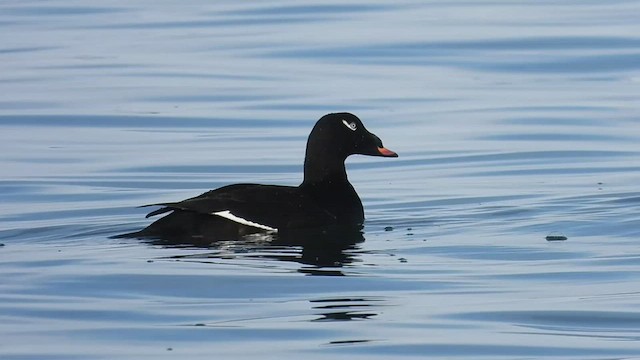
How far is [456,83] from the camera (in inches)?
798

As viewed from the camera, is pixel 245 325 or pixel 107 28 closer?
pixel 245 325

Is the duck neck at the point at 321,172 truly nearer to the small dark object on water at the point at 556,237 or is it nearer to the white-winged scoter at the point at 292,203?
the white-winged scoter at the point at 292,203

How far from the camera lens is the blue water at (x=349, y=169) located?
8547mm

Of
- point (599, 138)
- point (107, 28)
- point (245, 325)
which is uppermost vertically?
point (107, 28)

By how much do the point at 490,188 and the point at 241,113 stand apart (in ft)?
16.7

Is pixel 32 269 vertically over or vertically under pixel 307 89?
under

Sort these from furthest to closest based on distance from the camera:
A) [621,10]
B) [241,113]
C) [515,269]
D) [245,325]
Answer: [621,10] → [241,113] → [515,269] → [245,325]

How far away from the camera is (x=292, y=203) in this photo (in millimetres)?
11727

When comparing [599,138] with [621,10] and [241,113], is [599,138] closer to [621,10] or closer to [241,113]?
[241,113]

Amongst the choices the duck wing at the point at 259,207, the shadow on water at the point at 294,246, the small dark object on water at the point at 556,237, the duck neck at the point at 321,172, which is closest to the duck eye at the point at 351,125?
the duck neck at the point at 321,172

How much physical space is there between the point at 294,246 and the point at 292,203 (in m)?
0.67

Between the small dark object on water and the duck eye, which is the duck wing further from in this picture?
the small dark object on water

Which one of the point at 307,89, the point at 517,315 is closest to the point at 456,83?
the point at 307,89

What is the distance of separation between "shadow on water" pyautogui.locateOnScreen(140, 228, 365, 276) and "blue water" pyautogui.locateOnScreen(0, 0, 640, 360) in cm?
4
